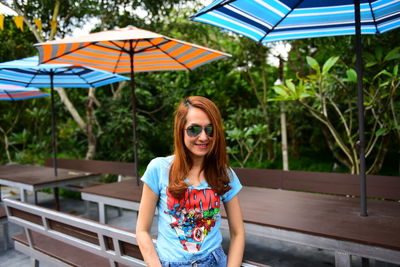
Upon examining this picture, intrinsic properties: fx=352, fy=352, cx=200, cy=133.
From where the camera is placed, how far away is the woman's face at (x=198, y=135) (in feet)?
4.75

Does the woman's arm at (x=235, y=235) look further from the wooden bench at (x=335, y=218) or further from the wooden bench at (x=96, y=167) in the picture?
the wooden bench at (x=96, y=167)

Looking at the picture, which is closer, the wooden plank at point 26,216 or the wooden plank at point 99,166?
the wooden plank at point 26,216

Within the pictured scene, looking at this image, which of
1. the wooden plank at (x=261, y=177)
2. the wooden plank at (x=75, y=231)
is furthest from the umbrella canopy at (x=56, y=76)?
the wooden plank at (x=75, y=231)

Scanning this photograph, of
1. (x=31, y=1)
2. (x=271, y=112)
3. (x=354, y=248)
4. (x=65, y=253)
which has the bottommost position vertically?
(x=65, y=253)

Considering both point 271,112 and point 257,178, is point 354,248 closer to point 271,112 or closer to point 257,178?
point 257,178

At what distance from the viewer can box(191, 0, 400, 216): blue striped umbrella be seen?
2.30 m

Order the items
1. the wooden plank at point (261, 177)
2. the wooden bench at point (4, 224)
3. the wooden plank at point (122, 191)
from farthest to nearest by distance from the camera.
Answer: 1. the wooden plank at point (261, 177)
2. the wooden bench at point (4, 224)
3. the wooden plank at point (122, 191)

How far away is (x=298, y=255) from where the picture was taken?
3443mm

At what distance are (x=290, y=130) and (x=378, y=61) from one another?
4.26 meters

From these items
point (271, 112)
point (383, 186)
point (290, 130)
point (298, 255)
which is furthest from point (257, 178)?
point (290, 130)

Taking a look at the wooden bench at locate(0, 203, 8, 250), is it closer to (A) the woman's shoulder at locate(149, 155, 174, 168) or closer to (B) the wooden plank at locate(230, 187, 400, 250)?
(B) the wooden plank at locate(230, 187, 400, 250)

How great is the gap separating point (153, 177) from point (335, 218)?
59.5 inches

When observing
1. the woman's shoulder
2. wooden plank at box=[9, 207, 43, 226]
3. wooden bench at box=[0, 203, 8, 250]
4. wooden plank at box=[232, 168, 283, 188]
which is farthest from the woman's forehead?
wooden bench at box=[0, 203, 8, 250]

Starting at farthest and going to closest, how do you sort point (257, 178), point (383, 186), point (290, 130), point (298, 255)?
point (290, 130) → point (257, 178) → point (298, 255) → point (383, 186)
